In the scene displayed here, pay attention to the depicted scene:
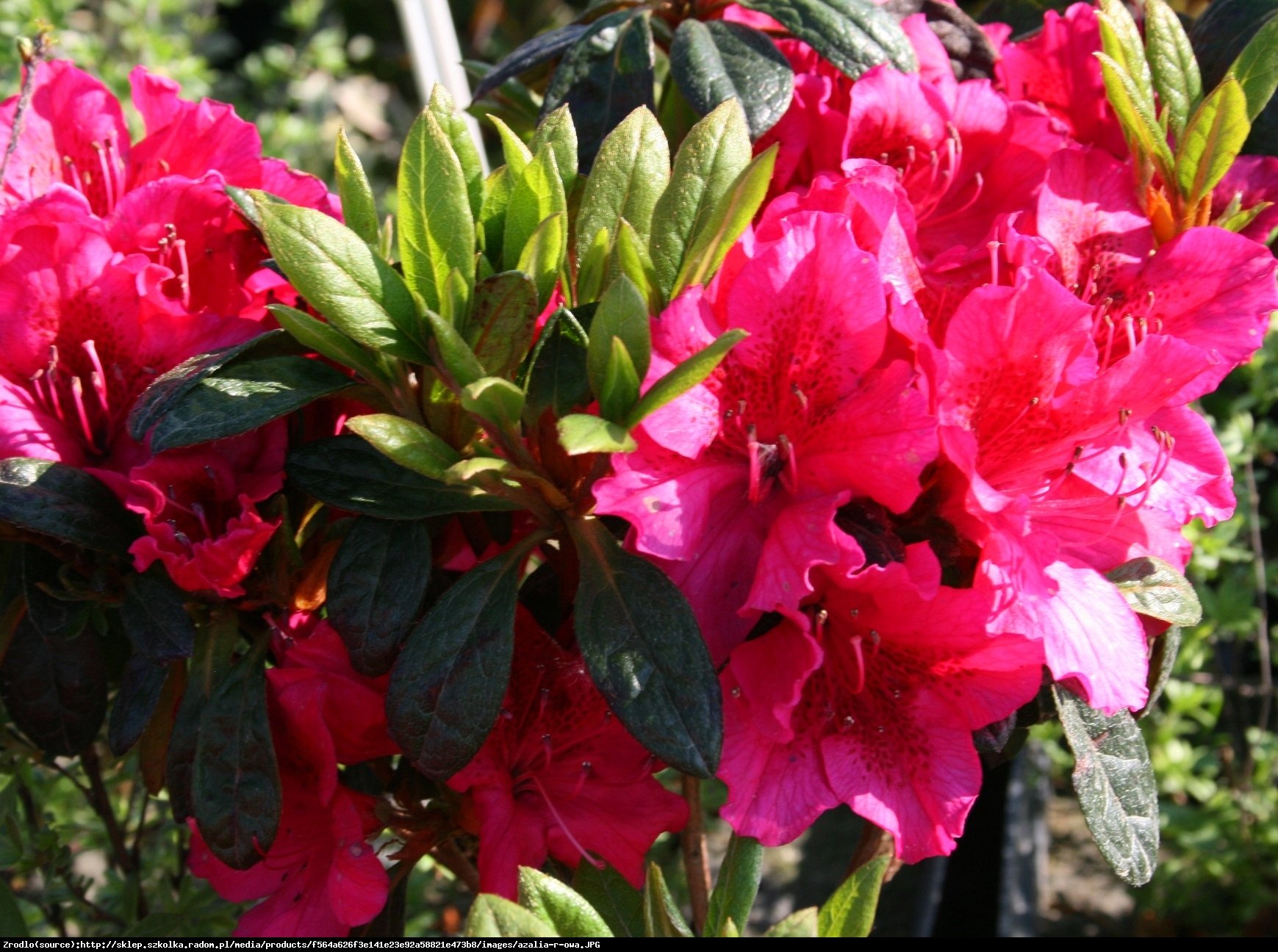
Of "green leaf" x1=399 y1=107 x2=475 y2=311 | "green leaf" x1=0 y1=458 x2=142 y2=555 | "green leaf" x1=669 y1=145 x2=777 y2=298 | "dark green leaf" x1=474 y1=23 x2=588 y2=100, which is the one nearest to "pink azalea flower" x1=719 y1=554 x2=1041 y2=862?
"green leaf" x1=669 y1=145 x2=777 y2=298

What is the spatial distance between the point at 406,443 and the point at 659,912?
0.36 meters

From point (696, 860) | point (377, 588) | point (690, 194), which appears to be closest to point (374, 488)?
point (377, 588)

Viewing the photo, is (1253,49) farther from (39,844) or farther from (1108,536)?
(39,844)

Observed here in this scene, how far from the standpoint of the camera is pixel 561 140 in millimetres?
848

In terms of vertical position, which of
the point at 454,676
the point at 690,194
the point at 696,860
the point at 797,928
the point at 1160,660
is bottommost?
the point at 696,860

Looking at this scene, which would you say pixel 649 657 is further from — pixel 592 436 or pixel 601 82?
pixel 601 82

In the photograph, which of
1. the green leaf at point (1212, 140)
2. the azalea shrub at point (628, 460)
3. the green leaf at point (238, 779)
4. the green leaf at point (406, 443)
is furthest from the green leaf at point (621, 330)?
the green leaf at point (1212, 140)

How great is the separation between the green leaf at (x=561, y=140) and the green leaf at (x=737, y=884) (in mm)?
473

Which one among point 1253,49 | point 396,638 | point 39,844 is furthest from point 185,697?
point 1253,49

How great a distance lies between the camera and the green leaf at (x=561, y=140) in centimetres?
84

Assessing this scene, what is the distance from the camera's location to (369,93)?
527cm

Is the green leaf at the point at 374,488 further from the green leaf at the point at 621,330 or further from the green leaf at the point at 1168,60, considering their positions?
the green leaf at the point at 1168,60

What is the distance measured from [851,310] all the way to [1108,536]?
0.25 meters

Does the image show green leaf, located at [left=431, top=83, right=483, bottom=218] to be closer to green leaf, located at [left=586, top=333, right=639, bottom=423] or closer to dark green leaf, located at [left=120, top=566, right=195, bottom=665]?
green leaf, located at [left=586, top=333, right=639, bottom=423]
